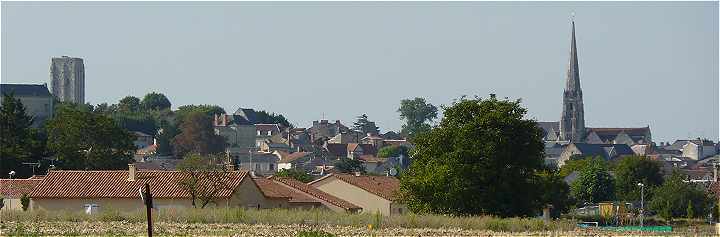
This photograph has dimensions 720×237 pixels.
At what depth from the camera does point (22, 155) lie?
101 meters

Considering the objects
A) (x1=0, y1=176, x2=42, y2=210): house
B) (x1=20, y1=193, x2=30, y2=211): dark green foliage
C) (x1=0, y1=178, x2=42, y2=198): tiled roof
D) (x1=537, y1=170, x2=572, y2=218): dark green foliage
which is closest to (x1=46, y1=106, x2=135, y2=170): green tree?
(x1=0, y1=178, x2=42, y2=198): tiled roof

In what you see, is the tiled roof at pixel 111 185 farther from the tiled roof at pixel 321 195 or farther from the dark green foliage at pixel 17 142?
the dark green foliage at pixel 17 142

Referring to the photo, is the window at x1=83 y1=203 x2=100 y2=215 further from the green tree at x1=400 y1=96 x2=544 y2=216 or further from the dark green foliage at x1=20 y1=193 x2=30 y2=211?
the green tree at x1=400 y1=96 x2=544 y2=216

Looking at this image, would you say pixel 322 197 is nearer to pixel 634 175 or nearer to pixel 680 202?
pixel 680 202

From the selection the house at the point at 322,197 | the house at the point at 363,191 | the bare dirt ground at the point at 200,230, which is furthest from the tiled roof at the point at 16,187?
the bare dirt ground at the point at 200,230

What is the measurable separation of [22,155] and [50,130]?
17737mm

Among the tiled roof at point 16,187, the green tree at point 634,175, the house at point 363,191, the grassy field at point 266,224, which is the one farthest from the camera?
the green tree at point 634,175

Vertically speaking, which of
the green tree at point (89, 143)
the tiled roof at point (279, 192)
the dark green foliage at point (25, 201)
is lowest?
the dark green foliage at point (25, 201)

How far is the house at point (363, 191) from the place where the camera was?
273 ft

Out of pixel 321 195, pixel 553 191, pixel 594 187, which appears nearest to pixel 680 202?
pixel 594 187

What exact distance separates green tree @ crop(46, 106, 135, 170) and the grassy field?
46.9m

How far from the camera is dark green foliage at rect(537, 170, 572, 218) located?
74.2 meters

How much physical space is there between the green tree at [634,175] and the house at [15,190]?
61862mm

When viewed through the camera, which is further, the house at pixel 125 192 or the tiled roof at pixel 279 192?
the tiled roof at pixel 279 192
